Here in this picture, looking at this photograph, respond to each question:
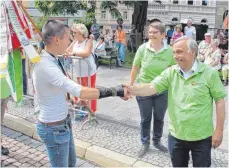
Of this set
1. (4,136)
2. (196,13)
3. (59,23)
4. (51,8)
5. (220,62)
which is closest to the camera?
(59,23)

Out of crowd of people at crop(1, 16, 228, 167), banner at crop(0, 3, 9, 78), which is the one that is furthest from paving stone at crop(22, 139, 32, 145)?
crowd of people at crop(1, 16, 228, 167)

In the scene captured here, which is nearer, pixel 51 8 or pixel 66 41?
pixel 66 41

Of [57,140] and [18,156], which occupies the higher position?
[57,140]

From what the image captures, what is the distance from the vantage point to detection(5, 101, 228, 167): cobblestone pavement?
4406mm

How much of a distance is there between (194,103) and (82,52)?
3051 mm

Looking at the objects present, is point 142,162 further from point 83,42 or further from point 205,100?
point 83,42

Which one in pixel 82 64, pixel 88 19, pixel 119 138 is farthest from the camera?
pixel 88 19

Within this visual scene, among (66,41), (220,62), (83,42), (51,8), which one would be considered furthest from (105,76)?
(66,41)

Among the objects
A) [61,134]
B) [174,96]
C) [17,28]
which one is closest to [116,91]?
[174,96]

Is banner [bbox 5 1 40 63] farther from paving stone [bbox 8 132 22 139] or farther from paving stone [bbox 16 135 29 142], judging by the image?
paving stone [bbox 8 132 22 139]

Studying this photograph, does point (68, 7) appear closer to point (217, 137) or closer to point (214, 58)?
point (214, 58)

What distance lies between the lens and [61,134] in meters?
2.99

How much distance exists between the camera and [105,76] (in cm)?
1047

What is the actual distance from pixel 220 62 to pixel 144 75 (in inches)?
257
